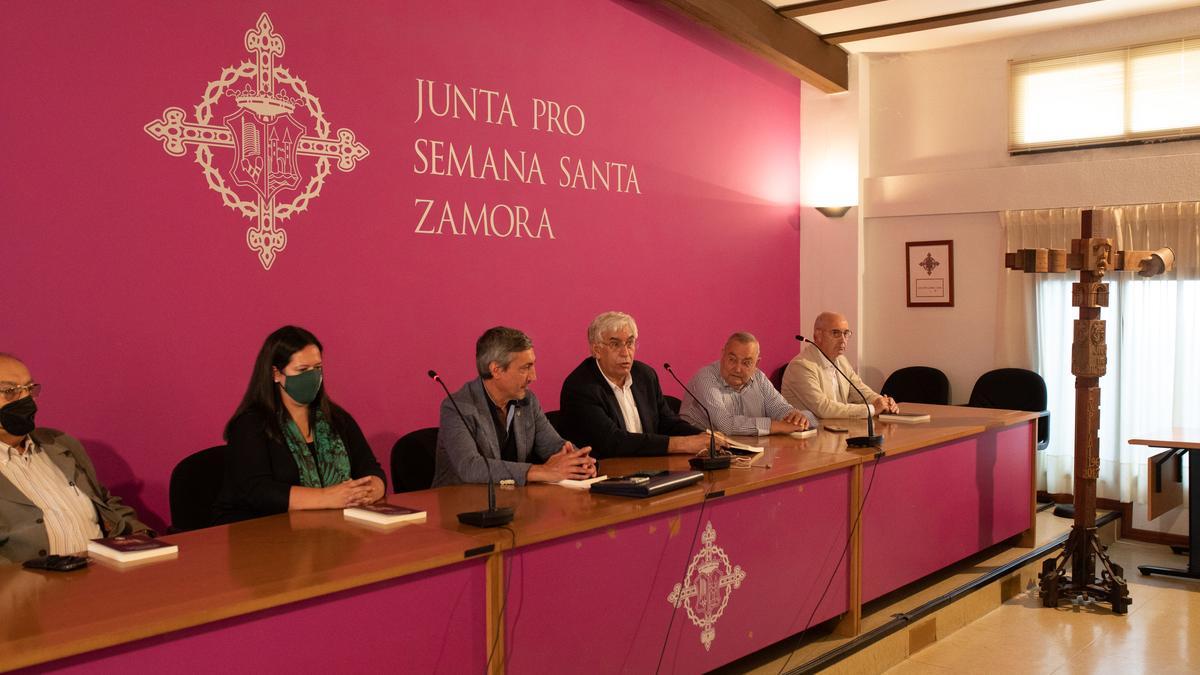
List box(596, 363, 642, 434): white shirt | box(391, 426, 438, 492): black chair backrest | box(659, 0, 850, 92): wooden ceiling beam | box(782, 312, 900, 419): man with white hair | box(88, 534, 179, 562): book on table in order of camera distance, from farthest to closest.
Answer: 1. box(659, 0, 850, 92): wooden ceiling beam
2. box(782, 312, 900, 419): man with white hair
3. box(596, 363, 642, 434): white shirt
4. box(391, 426, 438, 492): black chair backrest
5. box(88, 534, 179, 562): book on table

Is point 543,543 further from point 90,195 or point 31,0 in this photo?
point 31,0

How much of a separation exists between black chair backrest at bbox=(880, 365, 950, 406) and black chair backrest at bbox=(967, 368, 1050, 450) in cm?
21

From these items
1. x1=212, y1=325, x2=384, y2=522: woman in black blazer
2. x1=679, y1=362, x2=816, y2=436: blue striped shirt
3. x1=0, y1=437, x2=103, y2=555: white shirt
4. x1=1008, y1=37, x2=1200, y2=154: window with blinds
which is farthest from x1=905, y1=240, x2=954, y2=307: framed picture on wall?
x1=0, y1=437, x2=103, y2=555: white shirt

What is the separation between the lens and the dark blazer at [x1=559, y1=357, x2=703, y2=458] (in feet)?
13.5

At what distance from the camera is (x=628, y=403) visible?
4430 millimetres

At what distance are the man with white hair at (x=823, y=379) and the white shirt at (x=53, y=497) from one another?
345 cm

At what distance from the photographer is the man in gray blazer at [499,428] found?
3.40 metres

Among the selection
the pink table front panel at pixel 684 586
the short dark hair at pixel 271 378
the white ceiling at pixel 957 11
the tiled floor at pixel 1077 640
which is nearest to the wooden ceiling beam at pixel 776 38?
the white ceiling at pixel 957 11

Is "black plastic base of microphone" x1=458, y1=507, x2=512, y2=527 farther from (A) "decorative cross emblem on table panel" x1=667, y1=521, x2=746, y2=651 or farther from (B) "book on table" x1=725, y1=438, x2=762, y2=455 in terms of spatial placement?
(B) "book on table" x1=725, y1=438, x2=762, y2=455

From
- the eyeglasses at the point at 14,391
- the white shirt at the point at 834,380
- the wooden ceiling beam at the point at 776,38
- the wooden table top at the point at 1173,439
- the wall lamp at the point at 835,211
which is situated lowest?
the wooden table top at the point at 1173,439

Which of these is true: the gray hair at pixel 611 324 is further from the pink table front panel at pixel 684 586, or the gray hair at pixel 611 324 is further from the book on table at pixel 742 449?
the pink table front panel at pixel 684 586

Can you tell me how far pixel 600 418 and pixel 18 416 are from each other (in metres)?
2.10

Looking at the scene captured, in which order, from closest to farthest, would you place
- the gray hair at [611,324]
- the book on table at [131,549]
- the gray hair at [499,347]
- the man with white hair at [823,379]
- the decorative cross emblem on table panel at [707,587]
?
the book on table at [131,549] → the decorative cross emblem on table panel at [707,587] → the gray hair at [499,347] → the gray hair at [611,324] → the man with white hair at [823,379]

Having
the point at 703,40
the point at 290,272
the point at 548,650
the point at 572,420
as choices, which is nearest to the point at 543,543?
the point at 548,650
